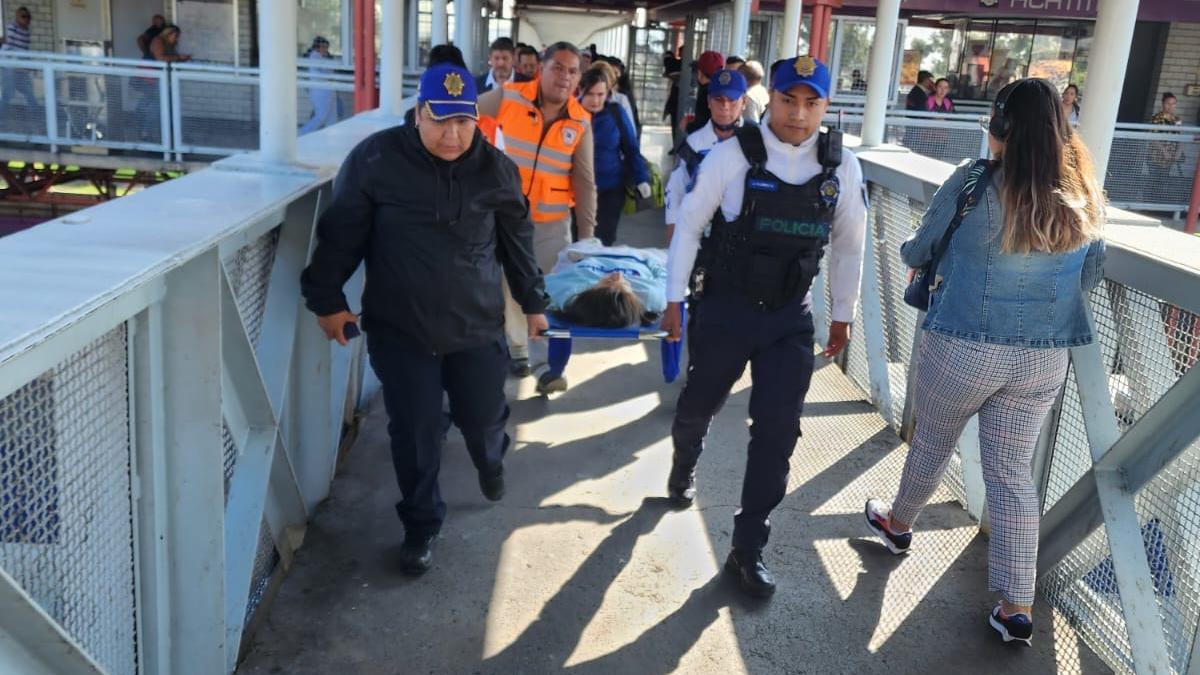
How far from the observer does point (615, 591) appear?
3.78 metres

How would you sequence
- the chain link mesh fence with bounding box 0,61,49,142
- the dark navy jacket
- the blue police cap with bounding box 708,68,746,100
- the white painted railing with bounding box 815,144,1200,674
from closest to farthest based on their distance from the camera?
the white painted railing with bounding box 815,144,1200,674
the blue police cap with bounding box 708,68,746,100
the dark navy jacket
the chain link mesh fence with bounding box 0,61,49,142

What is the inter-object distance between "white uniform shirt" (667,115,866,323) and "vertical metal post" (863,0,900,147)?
2.84m

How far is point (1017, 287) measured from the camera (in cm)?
331

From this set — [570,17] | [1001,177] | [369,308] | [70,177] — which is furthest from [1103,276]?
[570,17]

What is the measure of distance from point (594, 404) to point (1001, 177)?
2.81 meters

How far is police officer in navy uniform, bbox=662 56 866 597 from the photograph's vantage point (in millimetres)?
3598

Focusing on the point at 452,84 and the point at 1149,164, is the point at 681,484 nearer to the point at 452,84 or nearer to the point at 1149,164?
the point at 452,84

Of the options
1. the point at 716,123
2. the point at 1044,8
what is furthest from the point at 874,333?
the point at 1044,8

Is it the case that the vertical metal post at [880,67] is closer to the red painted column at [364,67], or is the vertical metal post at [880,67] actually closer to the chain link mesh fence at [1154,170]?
the red painted column at [364,67]

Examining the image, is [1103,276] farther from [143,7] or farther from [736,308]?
[143,7]

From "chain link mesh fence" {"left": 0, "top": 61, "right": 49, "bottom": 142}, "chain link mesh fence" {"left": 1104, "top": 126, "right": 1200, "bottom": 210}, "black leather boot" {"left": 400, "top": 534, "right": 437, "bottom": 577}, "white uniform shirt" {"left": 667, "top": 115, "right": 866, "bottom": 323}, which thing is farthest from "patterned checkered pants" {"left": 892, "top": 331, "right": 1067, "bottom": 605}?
"chain link mesh fence" {"left": 1104, "top": 126, "right": 1200, "bottom": 210}

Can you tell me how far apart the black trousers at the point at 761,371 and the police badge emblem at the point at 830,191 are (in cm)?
36

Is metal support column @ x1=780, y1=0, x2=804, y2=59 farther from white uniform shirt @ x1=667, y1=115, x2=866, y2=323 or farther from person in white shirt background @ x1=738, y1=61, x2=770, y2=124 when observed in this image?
white uniform shirt @ x1=667, y1=115, x2=866, y2=323

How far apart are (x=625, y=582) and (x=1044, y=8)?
59.4ft
